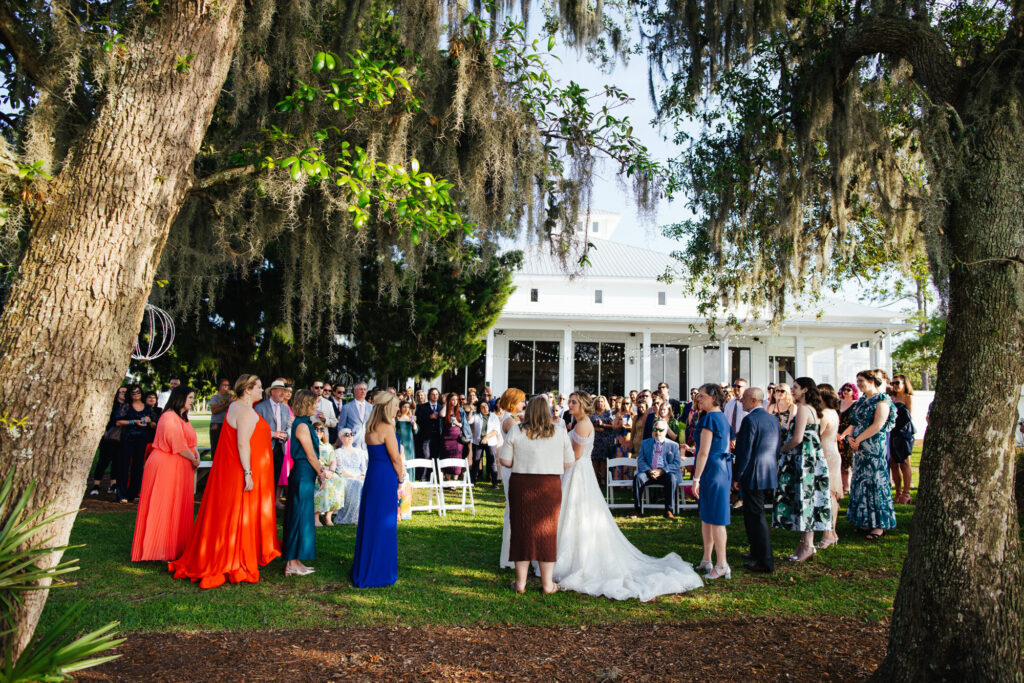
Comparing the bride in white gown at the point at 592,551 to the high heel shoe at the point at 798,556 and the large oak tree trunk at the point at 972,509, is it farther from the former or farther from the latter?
the large oak tree trunk at the point at 972,509

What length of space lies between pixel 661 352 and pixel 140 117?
21017 mm

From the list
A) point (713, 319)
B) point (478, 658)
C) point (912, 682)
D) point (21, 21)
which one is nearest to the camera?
point (912, 682)

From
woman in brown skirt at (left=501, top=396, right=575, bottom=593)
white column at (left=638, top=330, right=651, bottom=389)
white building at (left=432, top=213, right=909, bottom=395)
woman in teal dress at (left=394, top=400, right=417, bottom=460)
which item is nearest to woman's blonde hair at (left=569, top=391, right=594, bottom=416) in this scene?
woman in brown skirt at (left=501, top=396, right=575, bottom=593)

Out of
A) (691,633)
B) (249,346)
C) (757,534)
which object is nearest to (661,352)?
(249,346)

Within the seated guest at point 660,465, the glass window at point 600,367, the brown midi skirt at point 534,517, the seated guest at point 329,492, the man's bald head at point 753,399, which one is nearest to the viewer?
the brown midi skirt at point 534,517

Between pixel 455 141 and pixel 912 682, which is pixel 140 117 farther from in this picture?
pixel 912 682

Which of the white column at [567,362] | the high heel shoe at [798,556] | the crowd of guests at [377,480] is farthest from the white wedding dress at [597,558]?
the white column at [567,362]

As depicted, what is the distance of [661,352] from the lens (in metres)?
23.2

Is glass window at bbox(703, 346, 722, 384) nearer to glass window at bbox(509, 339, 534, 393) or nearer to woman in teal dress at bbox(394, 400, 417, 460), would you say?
glass window at bbox(509, 339, 534, 393)

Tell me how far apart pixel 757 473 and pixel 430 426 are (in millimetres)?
6881

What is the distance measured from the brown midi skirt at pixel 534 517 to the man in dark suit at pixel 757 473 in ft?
6.04

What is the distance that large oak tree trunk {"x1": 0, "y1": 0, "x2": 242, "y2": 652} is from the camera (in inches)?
125

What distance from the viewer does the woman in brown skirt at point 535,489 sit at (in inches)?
210

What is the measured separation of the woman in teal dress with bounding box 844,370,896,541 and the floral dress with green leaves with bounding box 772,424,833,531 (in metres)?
0.94
